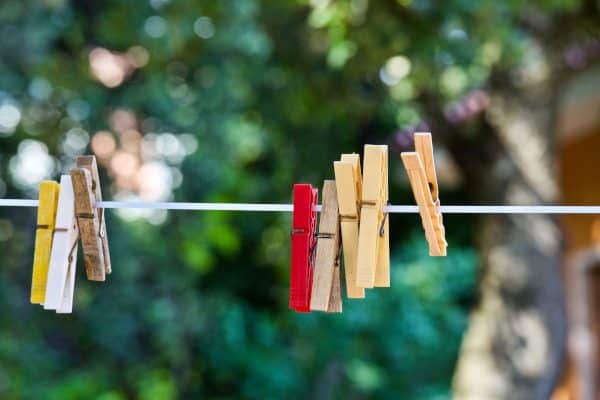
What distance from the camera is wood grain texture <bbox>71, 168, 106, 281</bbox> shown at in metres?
1.41

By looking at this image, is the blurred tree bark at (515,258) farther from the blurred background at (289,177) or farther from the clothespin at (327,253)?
the clothespin at (327,253)

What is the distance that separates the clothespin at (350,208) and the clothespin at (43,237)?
44 centimetres

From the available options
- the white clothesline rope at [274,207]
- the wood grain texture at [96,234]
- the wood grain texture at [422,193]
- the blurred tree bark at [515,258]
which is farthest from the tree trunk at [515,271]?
the wood grain texture at [96,234]

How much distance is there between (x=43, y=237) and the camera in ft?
4.63

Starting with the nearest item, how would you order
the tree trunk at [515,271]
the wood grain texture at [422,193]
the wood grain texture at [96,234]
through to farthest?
the wood grain texture at [422,193], the wood grain texture at [96,234], the tree trunk at [515,271]

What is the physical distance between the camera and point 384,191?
4.61 ft

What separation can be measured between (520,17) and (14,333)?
119 inches

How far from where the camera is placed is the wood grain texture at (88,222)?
141 cm

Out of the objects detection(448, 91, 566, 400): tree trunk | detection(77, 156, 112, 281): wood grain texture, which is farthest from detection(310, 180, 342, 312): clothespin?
detection(448, 91, 566, 400): tree trunk

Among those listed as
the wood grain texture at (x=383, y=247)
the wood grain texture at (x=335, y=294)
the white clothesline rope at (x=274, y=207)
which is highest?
the white clothesline rope at (x=274, y=207)

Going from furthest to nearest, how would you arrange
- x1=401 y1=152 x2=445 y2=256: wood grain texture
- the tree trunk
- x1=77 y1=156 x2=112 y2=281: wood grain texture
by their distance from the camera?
the tree trunk, x1=77 y1=156 x2=112 y2=281: wood grain texture, x1=401 y1=152 x2=445 y2=256: wood grain texture

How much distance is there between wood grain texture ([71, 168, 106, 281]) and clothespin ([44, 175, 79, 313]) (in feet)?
0.03

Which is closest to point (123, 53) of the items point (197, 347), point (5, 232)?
point (5, 232)

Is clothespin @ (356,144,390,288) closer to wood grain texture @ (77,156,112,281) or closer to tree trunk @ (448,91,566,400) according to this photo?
wood grain texture @ (77,156,112,281)
